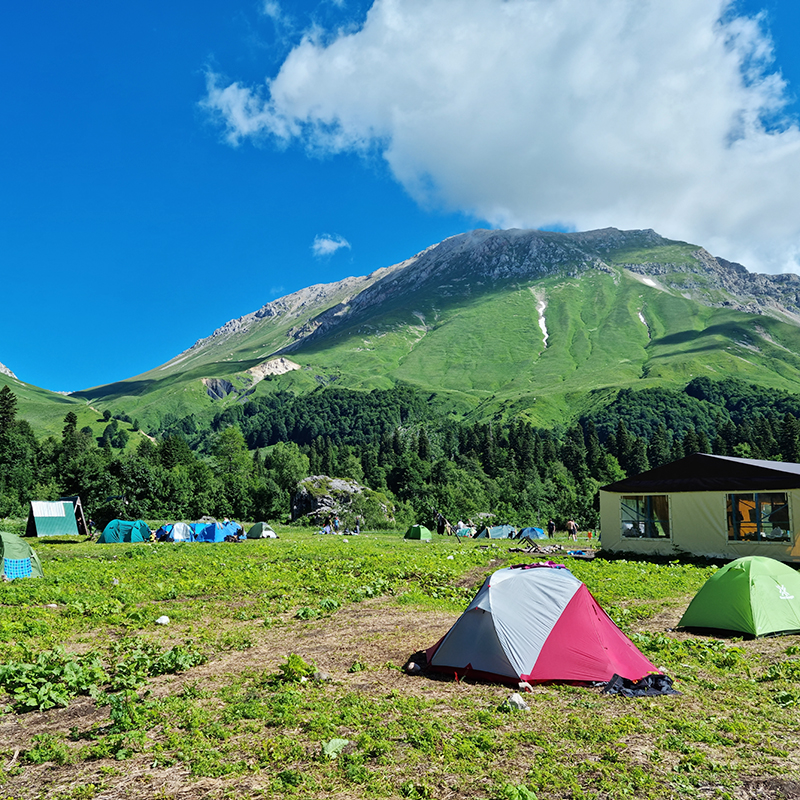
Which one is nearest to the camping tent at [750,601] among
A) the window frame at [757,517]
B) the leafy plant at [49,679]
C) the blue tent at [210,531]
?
the leafy plant at [49,679]

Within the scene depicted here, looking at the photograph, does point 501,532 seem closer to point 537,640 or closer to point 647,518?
point 647,518

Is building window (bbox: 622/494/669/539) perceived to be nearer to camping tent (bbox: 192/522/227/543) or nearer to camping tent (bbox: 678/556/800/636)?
camping tent (bbox: 678/556/800/636)

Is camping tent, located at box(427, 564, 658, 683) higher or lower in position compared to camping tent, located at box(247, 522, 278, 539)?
higher

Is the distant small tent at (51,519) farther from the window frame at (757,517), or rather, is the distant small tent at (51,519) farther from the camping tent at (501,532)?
the window frame at (757,517)

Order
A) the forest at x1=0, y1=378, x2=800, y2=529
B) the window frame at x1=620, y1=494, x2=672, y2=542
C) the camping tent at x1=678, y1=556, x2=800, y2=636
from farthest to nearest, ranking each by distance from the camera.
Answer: the forest at x1=0, y1=378, x2=800, y2=529, the window frame at x1=620, y1=494, x2=672, y2=542, the camping tent at x1=678, y1=556, x2=800, y2=636

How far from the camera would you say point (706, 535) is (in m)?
30.1

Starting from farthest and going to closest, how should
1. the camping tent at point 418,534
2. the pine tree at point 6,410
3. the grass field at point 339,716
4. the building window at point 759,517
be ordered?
the pine tree at point 6,410 < the camping tent at point 418,534 < the building window at point 759,517 < the grass field at point 339,716

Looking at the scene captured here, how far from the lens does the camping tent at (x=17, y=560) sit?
821 inches

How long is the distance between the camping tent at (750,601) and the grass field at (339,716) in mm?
512

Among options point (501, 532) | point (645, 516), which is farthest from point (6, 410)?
point (645, 516)

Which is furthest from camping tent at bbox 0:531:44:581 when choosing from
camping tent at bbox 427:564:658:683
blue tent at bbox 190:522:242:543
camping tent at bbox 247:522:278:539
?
camping tent at bbox 247:522:278:539

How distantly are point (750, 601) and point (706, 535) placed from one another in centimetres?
1796

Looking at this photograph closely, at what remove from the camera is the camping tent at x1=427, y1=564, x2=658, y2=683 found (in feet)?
33.7

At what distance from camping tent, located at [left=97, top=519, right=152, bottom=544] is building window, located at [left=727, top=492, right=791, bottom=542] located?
4223 centimetres
